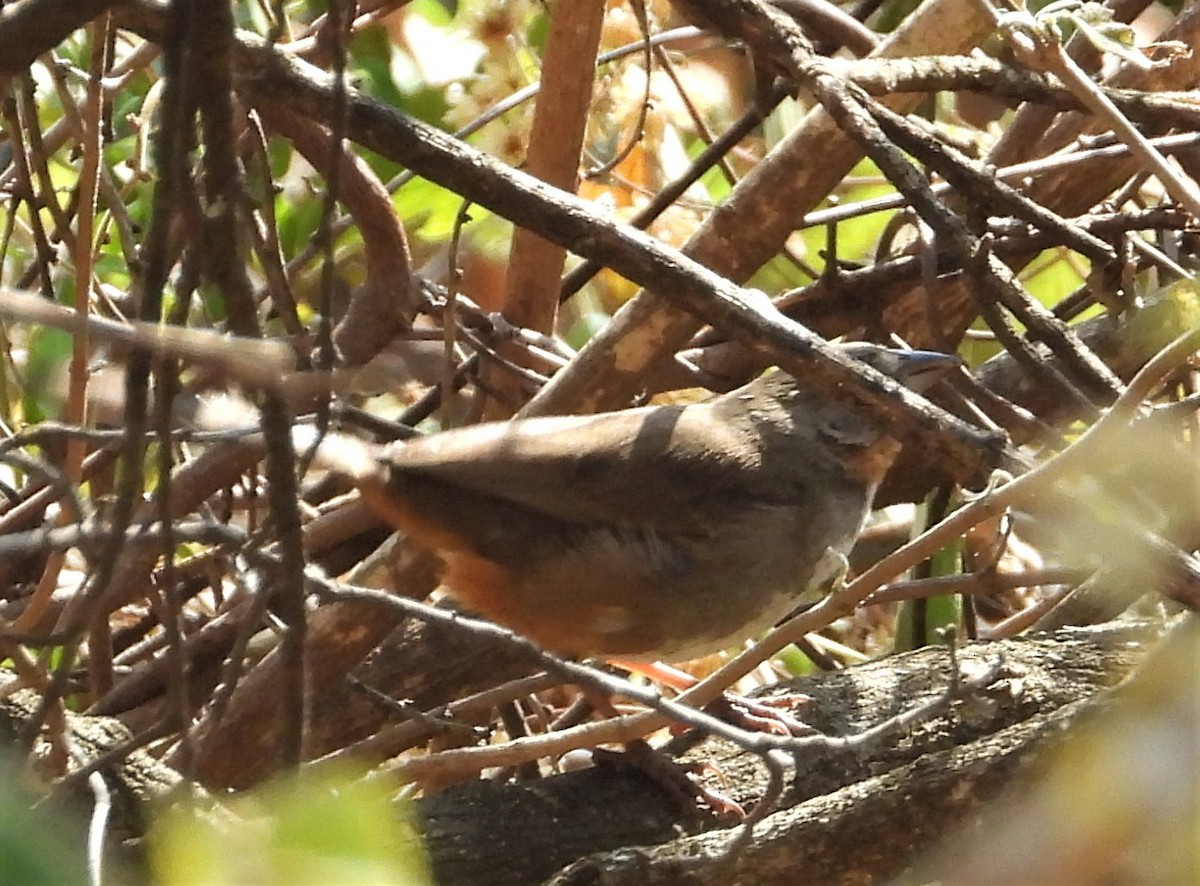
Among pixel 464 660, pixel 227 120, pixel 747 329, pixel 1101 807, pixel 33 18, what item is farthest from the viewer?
pixel 464 660

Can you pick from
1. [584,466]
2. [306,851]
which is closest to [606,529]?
[584,466]

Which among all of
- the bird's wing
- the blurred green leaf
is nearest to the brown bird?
the bird's wing

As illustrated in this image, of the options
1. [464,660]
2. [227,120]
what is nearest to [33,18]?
[227,120]

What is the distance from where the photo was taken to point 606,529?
2191mm

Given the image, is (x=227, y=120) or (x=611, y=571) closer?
(x=227, y=120)

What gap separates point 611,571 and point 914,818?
2.45 ft

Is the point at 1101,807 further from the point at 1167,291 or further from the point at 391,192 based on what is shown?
the point at 391,192

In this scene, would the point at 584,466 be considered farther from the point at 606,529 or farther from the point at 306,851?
the point at 306,851

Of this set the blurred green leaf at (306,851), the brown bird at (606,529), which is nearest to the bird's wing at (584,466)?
the brown bird at (606,529)

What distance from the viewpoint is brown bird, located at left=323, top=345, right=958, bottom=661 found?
2119 millimetres

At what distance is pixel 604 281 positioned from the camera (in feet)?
12.5

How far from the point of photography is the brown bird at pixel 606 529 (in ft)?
6.95

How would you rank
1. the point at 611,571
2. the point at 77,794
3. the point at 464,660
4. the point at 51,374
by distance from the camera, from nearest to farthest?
the point at 77,794, the point at 51,374, the point at 611,571, the point at 464,660

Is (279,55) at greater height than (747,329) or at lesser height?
greater
